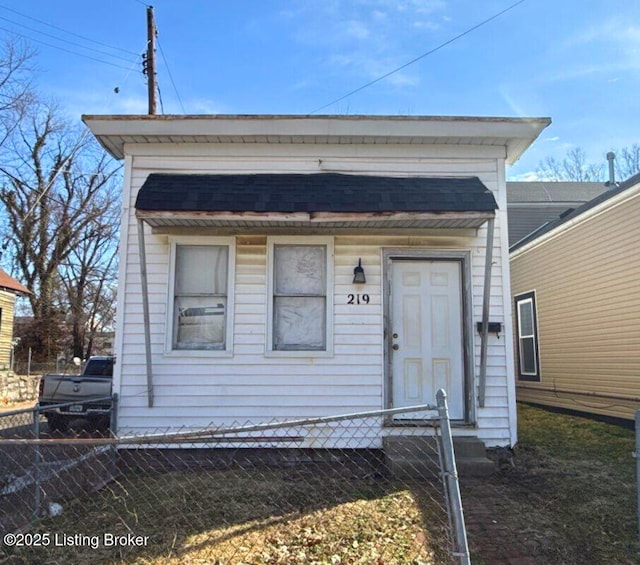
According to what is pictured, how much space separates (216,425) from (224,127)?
11.4 ft

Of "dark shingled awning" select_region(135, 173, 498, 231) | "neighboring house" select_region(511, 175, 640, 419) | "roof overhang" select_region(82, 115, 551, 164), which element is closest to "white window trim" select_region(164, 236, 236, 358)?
"dark shingled awning" select_region(135, 173, 498, 231)

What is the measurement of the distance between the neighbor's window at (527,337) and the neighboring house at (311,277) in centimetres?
536

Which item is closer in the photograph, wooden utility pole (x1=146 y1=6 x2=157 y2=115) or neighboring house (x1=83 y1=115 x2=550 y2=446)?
neighboring house (x1=83 y1=115 x2=550 y2=446)

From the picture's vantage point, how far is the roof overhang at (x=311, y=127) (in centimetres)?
601

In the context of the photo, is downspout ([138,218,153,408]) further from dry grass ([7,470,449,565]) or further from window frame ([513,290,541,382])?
window frame ([513,290,541,382])

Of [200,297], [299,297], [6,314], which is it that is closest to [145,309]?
[200,297]

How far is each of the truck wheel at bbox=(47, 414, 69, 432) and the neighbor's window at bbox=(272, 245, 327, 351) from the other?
4.57 meters

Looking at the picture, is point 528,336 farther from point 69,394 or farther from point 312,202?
point 69,394

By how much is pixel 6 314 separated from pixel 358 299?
64.2 ft

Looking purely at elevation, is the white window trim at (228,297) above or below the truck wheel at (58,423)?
above

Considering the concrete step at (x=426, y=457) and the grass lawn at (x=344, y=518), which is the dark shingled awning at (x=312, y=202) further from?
the grass lawn at (x=344, y=518)

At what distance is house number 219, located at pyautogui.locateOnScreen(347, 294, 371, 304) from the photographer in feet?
19.9

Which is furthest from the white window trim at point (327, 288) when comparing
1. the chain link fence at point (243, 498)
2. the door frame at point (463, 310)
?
the chain link fence at point (243, 498)

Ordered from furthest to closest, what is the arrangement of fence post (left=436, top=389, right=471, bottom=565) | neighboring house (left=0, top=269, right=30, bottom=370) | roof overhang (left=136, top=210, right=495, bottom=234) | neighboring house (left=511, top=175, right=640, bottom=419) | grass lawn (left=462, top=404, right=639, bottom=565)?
neighboring house (left=0, top=269, right=30, bottom=370)
neighboring house (left=511, top=175, right=640, bottom=419)
roof overhang (left=136, top=210, right=495, bottom=234)
grass lawn (left=462, top=404, right=639, bottom=565)
fence post (left=436, top=389, right=471, bottom=565)
